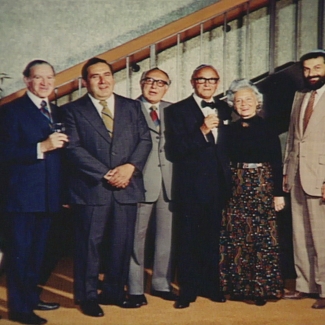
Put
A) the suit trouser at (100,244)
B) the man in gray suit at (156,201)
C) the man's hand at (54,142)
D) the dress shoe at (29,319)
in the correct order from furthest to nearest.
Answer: the man in gray suit at (156,201) → the suit trouser at (100,244) → the dress shoe at (29,319) → the man's hand at (54,142)

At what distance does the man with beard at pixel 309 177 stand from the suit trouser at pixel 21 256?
A: 1.48 m

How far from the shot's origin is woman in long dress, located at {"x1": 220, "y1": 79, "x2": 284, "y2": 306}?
3.19 m

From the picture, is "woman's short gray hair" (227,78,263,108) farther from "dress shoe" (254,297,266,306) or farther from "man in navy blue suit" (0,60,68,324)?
"dress shoe" (254,297,266,306)

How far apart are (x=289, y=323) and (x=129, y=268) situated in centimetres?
96

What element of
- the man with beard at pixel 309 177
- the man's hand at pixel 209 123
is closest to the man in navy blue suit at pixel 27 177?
the man's hand at pixel 209 123

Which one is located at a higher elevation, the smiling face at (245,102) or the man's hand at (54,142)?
the smiling face at (245,102)

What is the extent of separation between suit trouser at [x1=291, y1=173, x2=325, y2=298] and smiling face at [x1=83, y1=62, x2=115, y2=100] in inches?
48.5

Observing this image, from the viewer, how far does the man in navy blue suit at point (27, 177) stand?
2.91 metres

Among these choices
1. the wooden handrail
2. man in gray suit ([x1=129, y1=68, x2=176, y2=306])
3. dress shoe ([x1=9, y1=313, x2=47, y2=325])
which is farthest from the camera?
the wooden handrail

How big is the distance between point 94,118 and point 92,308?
3.43 feet

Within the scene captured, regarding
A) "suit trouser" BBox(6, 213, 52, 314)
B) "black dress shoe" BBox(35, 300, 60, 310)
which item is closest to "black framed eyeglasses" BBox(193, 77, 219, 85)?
"suit trouser" BBox(6, 213, 52, 314)

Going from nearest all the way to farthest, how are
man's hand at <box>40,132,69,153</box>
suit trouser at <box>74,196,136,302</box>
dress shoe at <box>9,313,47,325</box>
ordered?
man's hand at <box>40,132,69,153</box>, dress shoe at <box>9,313,47,325</box>, suit trouser at <box>74,196,136,302</box>

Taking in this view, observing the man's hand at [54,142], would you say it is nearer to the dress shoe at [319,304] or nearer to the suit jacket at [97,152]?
the suit jacket at [97,152]

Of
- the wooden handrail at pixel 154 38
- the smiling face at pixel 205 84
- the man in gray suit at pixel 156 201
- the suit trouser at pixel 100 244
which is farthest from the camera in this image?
the wooden handrail at pixel 154 38
